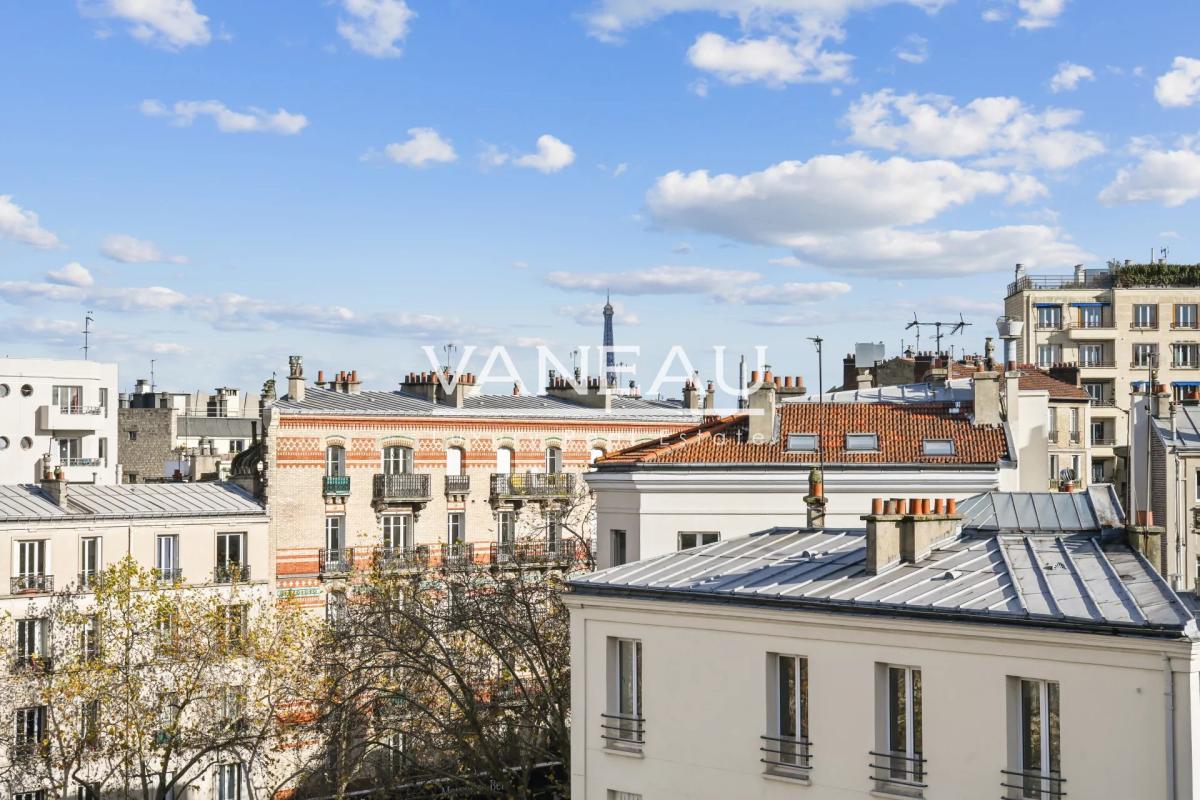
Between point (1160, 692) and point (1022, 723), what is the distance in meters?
1.93

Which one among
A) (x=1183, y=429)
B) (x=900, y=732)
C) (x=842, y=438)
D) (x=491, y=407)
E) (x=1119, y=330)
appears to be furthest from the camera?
(x=1119, y=330)

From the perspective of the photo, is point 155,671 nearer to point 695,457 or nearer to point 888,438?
point 695,457

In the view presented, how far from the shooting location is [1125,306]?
8375 cm

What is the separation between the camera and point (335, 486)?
5528cm

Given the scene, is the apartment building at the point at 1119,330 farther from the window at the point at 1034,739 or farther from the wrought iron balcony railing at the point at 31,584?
the window at the point at 1034,739

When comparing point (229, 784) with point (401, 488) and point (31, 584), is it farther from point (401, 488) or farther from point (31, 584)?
point (401, 488)

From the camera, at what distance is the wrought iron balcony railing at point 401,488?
185 ft

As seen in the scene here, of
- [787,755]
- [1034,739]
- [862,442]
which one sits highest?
[862,442]

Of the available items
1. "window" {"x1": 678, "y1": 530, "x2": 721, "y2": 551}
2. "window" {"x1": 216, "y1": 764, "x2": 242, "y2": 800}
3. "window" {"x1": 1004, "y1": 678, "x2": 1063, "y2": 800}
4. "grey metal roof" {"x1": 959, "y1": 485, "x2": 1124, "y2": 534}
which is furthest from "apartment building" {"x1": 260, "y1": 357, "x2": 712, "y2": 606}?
"window" {"x1": 1004, "y1": 678, "x2": 1063, "y2": 800}

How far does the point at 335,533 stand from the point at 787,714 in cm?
3744

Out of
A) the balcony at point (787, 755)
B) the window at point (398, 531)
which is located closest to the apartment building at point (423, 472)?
the window at point (398, 531)

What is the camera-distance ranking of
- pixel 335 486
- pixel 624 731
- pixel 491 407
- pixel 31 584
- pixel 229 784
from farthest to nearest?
pixel 491 407 < pixel 335 486 < pixel 229 784 < pixel 31 584 < pixel 624 731

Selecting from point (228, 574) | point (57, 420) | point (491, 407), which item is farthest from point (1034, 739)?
point (57, 420)

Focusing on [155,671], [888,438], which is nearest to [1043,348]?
[888,438]
